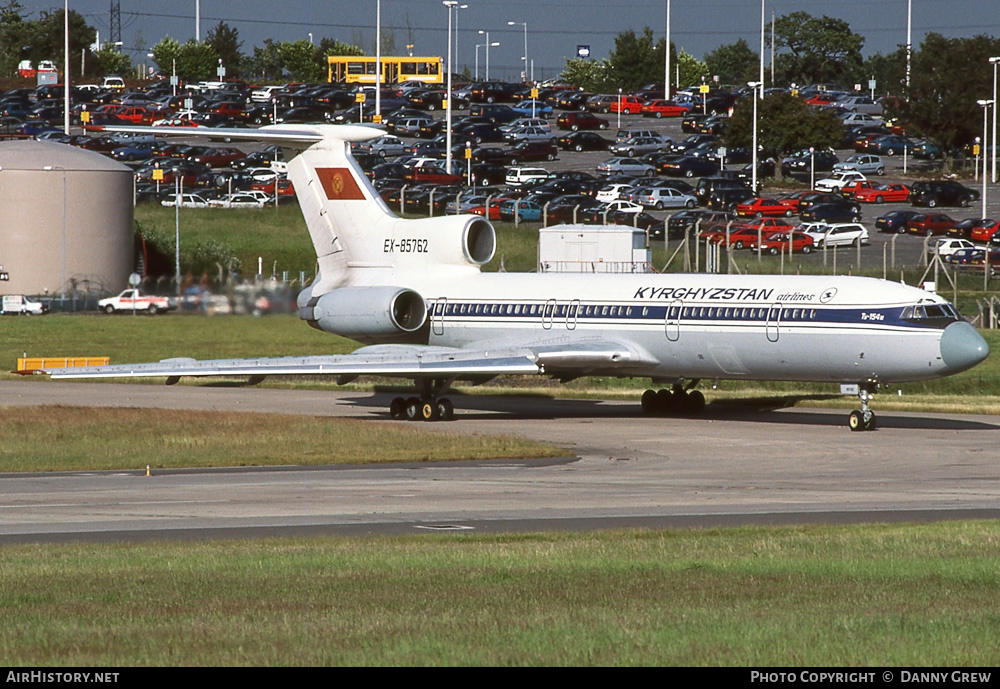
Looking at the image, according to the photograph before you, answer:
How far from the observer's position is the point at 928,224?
7519 cm

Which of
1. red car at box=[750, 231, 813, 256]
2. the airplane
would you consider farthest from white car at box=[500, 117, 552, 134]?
the airplane

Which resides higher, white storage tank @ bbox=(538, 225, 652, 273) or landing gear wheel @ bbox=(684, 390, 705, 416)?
white storage tank @ bbox=(538, 225, 652, 273)

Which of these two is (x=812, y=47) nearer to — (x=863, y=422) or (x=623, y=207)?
(x=623, y=207)

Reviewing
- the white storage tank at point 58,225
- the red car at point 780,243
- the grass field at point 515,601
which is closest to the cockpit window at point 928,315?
the grass field at point 515,601

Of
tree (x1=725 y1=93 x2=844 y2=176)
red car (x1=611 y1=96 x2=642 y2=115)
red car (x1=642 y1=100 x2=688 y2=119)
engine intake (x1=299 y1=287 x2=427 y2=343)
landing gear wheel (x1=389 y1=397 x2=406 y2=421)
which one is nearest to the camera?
landing gear wheel (x1=389 y1=397 x2=406 y2=421)

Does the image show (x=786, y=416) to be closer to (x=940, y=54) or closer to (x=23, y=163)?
(x=23, y=163)

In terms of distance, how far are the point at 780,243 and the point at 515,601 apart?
194ft

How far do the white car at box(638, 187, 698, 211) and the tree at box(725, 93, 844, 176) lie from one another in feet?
52.3

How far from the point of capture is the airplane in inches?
1273

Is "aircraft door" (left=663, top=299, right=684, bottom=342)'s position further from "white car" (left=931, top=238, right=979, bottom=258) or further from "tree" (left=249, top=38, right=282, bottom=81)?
"tree" (left=249, top=38, right=282, bottom=81)

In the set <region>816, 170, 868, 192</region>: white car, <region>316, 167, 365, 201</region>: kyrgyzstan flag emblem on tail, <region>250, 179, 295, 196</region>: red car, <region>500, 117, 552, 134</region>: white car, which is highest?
<region>500, 117, 552, 134</region>: white car

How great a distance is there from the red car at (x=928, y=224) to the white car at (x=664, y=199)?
46.1ft

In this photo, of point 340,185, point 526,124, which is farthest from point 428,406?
point 526,124

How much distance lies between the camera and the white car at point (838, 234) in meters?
70.9
